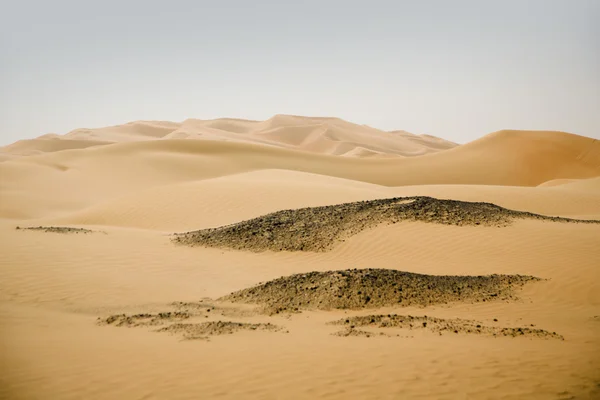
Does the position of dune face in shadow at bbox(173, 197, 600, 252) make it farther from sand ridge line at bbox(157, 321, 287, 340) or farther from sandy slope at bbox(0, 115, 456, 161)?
sandy slope at bbox(0, 115, 456, 161)

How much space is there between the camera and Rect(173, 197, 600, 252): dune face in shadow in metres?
15.3

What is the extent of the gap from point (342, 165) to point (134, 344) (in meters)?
44.0

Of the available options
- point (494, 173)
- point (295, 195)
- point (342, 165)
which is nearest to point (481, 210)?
point (295, 195)

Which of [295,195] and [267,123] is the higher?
[267,123]

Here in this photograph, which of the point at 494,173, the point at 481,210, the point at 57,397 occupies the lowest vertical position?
the point at 57,397

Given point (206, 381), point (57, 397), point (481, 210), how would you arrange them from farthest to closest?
point (481, 210), point (206, 381), point (57, 397)

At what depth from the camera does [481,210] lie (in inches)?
681

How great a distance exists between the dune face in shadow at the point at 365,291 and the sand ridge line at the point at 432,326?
3.38 feet

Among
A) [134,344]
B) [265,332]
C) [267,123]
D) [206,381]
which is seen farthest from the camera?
[267,123]

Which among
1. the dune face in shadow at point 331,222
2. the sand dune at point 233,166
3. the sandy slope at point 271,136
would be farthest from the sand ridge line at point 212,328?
the sandy slope at point 271,136

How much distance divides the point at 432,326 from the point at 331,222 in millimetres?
8415

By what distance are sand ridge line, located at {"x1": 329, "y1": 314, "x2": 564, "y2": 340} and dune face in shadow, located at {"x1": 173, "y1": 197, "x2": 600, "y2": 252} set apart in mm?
6077

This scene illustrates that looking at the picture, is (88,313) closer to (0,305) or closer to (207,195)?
(0,305)

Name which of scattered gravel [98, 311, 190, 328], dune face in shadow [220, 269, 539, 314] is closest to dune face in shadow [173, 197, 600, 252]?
dune face in shadow [220, 269, 539, 314]
